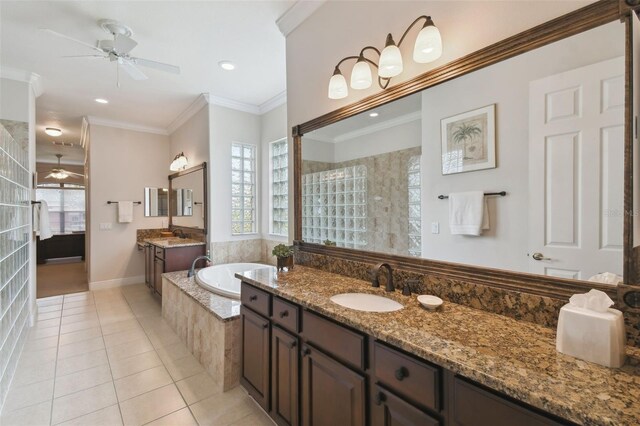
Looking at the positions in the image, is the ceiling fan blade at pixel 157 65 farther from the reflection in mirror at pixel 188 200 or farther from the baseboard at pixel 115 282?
the baseboard at pixel 115 282

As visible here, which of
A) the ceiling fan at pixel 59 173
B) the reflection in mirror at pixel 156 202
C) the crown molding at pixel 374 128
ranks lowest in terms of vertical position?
the reflection in mirror at pixel 156 202

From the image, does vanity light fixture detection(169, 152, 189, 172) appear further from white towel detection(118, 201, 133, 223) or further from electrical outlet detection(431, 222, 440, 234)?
electrical outlet detection(431, 222, 440, 234)

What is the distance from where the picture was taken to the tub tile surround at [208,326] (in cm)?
220

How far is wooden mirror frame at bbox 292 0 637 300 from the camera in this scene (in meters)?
0.92

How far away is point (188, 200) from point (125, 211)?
139 cm

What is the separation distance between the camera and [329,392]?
4.25 feet

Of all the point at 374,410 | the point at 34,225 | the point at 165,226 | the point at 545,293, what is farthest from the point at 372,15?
the point at 165,226

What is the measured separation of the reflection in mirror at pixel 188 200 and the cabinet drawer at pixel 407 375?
376 cm

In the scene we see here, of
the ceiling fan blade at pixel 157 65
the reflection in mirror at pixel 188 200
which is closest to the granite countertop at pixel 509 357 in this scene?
the ceiling fan blade at pixel 157 65

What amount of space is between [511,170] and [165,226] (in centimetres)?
589

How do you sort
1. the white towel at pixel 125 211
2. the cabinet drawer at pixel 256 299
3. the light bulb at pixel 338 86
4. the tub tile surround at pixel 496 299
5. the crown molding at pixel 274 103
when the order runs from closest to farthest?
1. the tub tile surround at pixel 496 299
2. the cabinet drawer at pixel 256 299
3. the light bulb at pixel 338 86
4. the crown molding at pixel 274 103
5. the white towel at pixel 125 211

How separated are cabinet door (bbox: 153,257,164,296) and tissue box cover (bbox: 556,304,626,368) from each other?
436 centimetres

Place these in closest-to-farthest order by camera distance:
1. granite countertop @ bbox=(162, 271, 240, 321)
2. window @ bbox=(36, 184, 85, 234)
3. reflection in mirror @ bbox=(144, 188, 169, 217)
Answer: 1. granite countertop @ bbox=(162, 271, 240, 321)
2. reflection in mirror @ bbox=(144, 188, 169, 217)
3. window @ bbox=(36, 184, 85, 234)

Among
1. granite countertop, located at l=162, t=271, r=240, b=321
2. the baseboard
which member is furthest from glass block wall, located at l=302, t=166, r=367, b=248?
the baseboard
